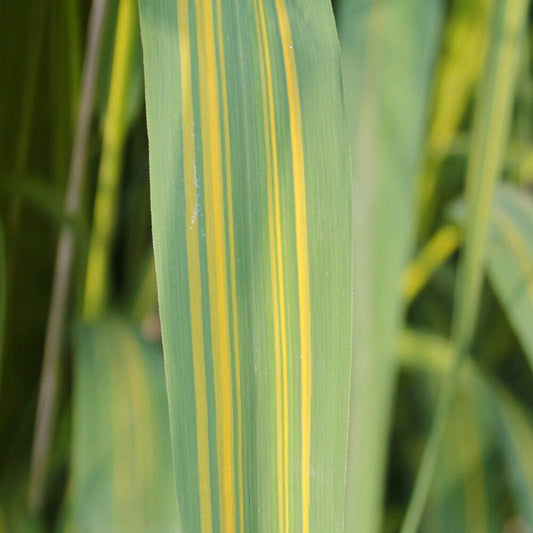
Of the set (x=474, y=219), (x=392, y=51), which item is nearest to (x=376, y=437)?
(x=474, y=219)

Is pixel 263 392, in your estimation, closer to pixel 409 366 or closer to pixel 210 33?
pixel 210 33

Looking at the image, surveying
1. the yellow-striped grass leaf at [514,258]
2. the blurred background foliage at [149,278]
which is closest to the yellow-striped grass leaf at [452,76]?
the blurred background foliage at [149,278]

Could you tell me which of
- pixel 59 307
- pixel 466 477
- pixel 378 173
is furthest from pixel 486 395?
pixel 59 307

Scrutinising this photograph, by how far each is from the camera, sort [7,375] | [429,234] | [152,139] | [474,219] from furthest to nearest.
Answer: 1. [429,234]
2. [7,375]
3. [474,219]
4. [152,139]

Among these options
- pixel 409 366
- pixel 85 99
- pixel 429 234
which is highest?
pixel 85 99

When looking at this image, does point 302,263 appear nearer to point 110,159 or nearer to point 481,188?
point 481,188

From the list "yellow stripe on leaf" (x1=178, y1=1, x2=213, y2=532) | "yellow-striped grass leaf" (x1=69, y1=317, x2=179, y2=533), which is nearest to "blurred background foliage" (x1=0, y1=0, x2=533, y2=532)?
"yellow-striped grass leaf" (x1=69, y1=317, x2=179, y2=533)

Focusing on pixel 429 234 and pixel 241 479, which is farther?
pixel 429 234
